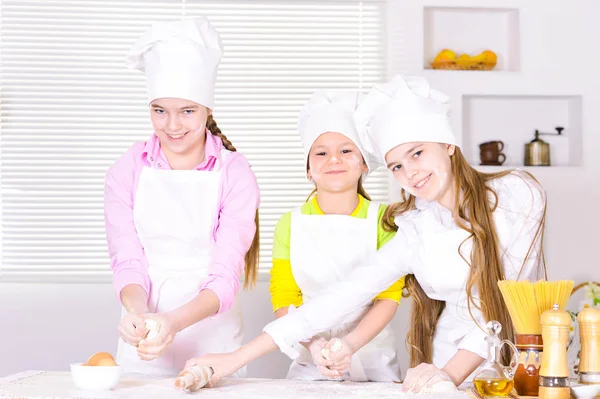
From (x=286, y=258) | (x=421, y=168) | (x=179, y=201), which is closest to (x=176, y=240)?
(x=179, y=201)

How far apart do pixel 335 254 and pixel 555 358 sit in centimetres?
103

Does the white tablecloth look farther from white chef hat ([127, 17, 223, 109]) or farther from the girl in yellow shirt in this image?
white chef hat ([127, 17, 223, 109])

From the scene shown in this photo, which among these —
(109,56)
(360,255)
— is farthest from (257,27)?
(360,255)

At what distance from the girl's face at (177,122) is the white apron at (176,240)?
112 mm

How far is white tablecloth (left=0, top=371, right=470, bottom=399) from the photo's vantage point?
1.60 meters

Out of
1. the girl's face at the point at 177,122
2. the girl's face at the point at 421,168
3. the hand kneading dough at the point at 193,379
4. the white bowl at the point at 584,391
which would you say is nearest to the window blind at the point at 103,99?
the girl's face at the point at 177,122

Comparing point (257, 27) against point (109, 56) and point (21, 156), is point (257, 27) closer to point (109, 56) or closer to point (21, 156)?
point (109, 56)

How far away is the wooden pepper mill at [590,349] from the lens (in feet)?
4.96

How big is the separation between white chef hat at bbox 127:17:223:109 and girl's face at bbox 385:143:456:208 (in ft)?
1.80

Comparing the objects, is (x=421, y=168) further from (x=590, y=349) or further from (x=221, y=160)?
(x=590, y=349)

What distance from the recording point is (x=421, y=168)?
6.74ft

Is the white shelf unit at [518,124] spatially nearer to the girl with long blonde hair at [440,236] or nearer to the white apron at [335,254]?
the white apron at [335,254]

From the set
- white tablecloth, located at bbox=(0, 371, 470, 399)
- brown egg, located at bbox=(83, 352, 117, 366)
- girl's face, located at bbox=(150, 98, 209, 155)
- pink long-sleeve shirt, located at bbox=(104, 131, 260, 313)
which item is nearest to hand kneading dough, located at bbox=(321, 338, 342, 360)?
white tablecloth, located at bbox=(0, 371, 470, 399)

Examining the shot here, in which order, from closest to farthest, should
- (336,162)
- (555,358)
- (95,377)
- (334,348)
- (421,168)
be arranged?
1. (555,358)
2. (95,377)
3. (334,348)
4. (421,168)
5. (336,162)
